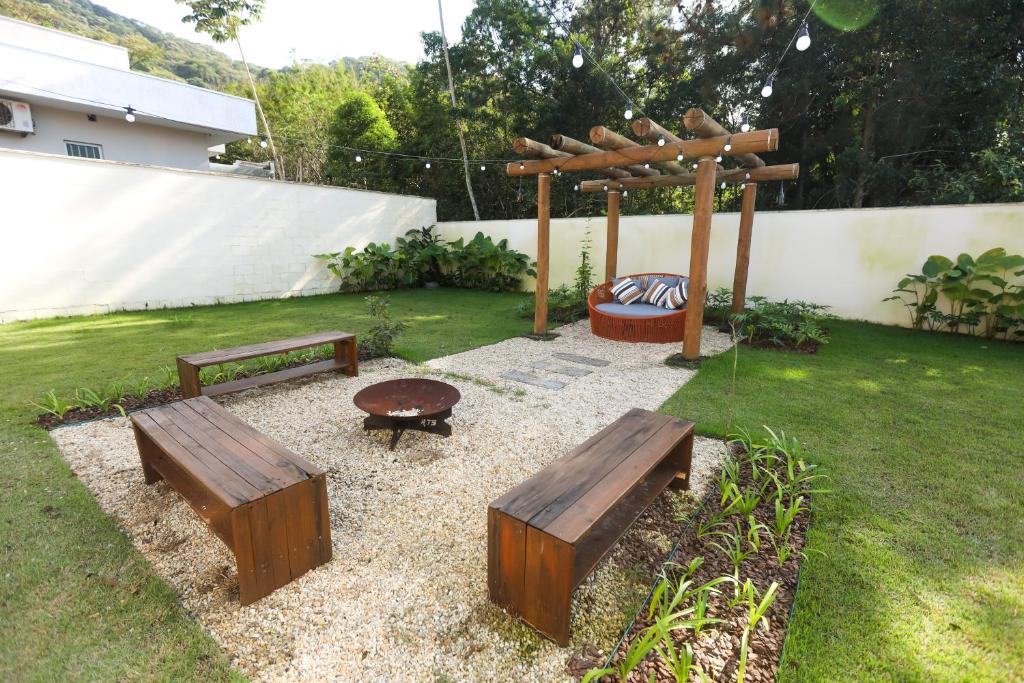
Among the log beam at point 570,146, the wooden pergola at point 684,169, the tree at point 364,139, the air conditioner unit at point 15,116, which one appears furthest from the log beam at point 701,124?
the tree at point 364,139

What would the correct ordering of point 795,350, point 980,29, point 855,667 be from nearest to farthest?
1. point 855,667
2. point 795,350
3. point 980,29

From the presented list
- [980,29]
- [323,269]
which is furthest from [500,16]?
[980,29]

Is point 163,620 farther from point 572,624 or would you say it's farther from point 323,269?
point 323,269

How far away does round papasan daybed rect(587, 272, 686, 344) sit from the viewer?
579 cm

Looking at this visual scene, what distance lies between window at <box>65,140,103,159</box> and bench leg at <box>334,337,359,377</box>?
10346mm

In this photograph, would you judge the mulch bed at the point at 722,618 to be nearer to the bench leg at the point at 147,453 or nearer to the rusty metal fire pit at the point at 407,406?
the rusty metal fire pit at the point at 407,406

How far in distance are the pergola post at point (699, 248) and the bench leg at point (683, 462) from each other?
8.98 ft

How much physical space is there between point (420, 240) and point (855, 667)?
1099cm

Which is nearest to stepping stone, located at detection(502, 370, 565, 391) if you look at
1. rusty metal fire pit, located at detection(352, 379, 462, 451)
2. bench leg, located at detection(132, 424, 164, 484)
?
rusty metal fire pit, located at detection(352, 379, 462, 451)

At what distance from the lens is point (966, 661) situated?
148cm

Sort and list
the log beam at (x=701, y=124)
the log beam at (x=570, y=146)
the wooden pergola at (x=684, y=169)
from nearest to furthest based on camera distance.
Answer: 1. the log beam at (x=701, y=124)
2. the wooden pergola at (x=684, y=169)
3. the log beam at (x=570, y=146)

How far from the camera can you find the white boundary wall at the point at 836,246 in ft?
19.7

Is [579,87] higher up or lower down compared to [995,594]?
higher up

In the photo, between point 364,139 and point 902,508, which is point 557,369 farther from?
point 364,139
